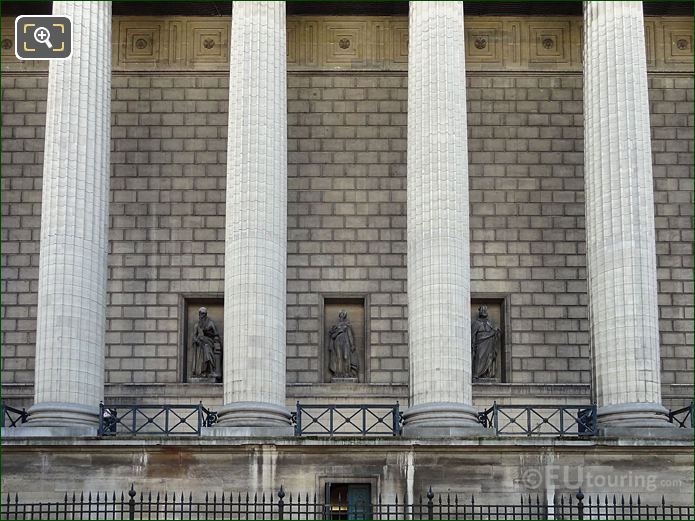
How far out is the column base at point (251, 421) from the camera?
1412 inches

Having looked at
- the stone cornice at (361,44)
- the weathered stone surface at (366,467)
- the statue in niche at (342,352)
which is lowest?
the weathered stone surface at (366,467)

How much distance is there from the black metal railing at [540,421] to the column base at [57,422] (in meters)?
9.52

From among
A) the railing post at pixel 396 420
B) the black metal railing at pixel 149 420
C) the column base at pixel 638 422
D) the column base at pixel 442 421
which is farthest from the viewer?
the railing post at pixel 396 420

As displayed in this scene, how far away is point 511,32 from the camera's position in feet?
150

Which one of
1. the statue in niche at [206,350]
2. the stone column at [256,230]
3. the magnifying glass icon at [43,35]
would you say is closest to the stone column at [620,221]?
the stone column at [256,230]

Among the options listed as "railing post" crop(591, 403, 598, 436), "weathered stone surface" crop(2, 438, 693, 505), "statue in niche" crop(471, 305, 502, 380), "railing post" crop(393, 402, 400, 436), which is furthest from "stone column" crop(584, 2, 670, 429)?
"statue in niche" crop(471, 305, 502, 380)

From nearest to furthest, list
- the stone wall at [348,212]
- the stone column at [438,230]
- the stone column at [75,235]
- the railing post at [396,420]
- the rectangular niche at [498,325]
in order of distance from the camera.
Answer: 1. the stone column at [438,230]
2. the stone column at [75,235]
3. the railing post at [396,420]
4. the rectangular niche at [498,325]
5. the stone wall at [348,212]

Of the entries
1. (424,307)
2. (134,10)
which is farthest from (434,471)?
(134,10)

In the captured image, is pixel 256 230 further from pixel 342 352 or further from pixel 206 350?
pixel 342 352

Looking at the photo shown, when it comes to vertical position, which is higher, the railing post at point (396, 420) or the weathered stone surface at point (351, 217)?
the weathered stone surface at point (351, 217)

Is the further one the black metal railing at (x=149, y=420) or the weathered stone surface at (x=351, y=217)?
the weathered stone surface at (x=351, y=217)

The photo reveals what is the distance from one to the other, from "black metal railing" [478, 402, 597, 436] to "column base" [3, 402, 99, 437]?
952cm

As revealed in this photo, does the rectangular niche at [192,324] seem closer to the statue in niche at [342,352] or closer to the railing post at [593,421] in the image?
the statue in niche at [342,352]

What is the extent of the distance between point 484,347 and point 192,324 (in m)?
8.38
